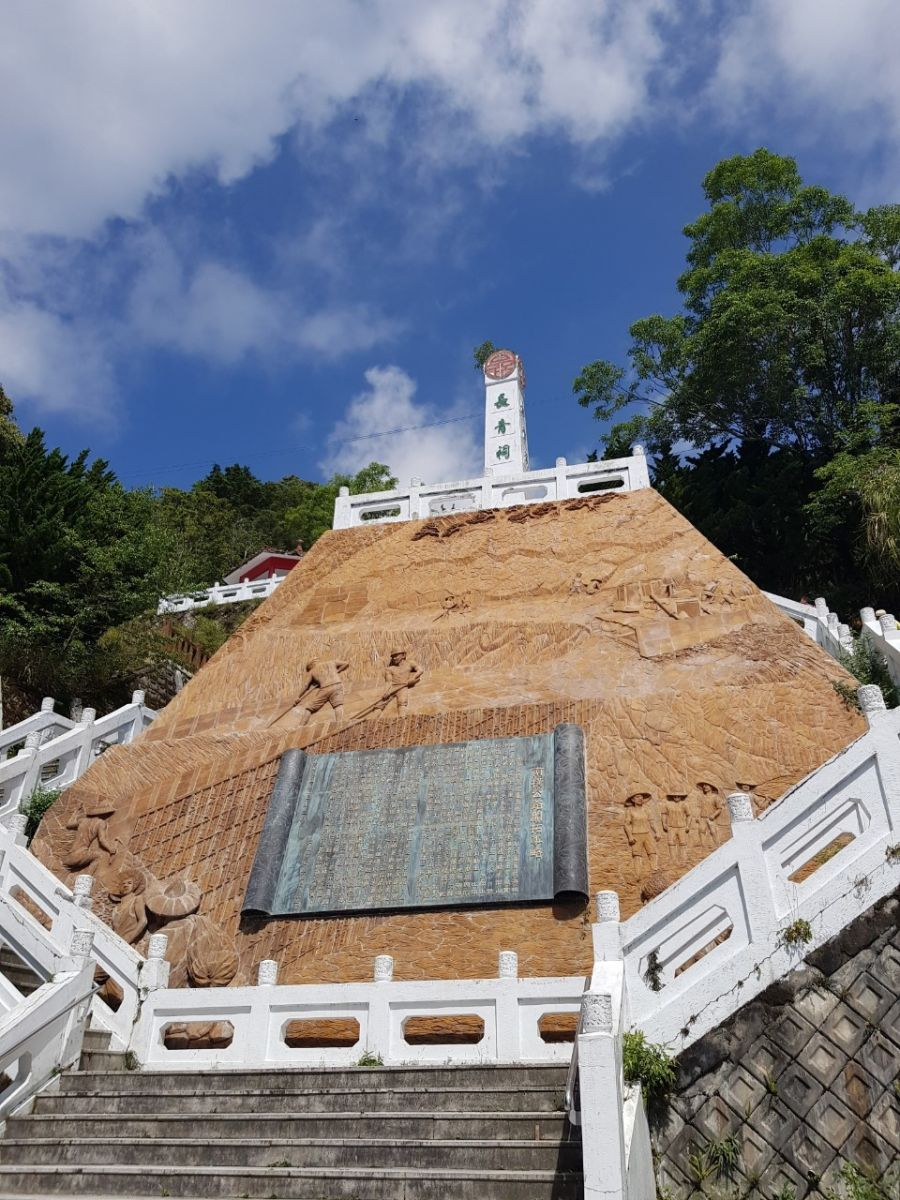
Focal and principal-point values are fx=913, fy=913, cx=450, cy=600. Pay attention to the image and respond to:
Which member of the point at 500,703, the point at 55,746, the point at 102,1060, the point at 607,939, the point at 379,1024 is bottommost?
the point at 102,1060

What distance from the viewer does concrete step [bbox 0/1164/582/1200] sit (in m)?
3.89

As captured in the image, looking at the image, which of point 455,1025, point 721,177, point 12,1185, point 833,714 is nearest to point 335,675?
point 455,1025

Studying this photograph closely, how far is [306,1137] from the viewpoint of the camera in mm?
4586

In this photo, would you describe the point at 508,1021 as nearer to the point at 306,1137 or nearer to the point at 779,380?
the point at 306,1137

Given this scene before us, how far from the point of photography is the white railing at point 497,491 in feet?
38.0

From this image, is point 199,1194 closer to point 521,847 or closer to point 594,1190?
point 594,1190

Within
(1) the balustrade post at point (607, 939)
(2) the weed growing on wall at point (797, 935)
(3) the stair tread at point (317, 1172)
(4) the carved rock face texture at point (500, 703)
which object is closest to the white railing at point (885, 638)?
(4) the carved rock face texture at point (500, 703)

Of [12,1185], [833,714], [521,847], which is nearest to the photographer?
[12,1185]

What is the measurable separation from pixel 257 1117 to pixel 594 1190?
2.05m

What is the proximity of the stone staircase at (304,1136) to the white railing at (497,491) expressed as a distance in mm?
7867

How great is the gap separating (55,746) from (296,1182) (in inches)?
310

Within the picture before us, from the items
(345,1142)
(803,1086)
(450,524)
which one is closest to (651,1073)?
(803,1086)

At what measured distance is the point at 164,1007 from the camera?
5.98 m

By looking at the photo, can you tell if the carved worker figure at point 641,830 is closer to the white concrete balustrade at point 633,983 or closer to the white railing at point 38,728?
the white concrete balustrade at point 633,983
